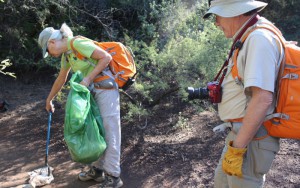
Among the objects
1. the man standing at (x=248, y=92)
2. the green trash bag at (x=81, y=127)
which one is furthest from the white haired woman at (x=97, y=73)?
the man standing at (x=248, y=92)

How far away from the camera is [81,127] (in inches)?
129

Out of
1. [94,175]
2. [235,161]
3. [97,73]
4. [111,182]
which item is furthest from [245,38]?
[94,175]

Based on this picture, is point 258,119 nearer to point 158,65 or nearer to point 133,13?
point 158,65

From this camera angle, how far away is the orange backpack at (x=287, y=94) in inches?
82.4

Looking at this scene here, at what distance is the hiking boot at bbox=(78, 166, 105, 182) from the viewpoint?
4.02 m

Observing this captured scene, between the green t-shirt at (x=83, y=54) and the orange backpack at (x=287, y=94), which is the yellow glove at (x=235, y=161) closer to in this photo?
the orange backpack at (x=287, y=94)

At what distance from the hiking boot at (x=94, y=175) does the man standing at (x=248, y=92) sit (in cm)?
198

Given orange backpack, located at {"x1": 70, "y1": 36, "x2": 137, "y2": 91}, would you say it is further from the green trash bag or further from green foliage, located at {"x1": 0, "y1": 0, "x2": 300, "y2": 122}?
green foliage, located at {"x1": 0, "y1": 0, "x2": 300, "y2": 122}

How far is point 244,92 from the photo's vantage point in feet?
7.22

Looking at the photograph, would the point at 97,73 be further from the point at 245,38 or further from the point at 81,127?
the point at 245,38

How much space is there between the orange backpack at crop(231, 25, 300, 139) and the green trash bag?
1593 millimetres

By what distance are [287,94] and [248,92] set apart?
22 cm

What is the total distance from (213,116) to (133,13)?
338 cm

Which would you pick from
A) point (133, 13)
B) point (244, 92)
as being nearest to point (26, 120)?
point (133, 13)
